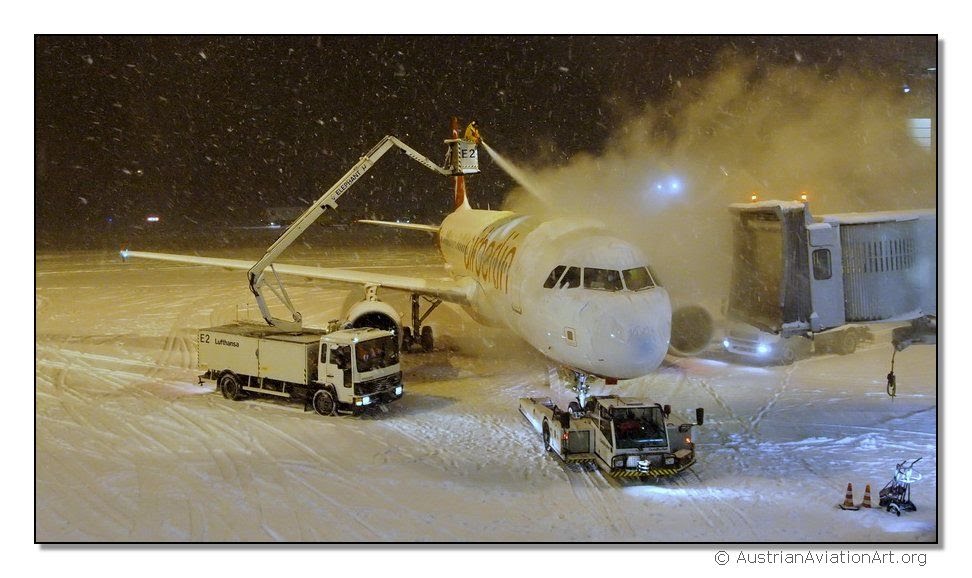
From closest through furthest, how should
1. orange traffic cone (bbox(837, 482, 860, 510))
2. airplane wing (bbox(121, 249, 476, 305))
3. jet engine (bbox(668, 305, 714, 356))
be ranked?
orange traffic cone (bbox(837, 482, 860, 510)) < jet engine (bbox(668, 305, 714, 356)) < airplane wing (bbox(121, 249, 476, 305))

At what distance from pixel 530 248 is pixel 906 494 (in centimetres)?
830

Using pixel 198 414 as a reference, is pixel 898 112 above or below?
above

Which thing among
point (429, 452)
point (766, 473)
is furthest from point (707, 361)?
point (429, 452)

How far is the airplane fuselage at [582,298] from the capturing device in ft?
46.0

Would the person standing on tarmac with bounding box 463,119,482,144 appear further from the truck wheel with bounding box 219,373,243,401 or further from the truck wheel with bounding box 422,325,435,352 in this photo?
the truck wheel with bounding box 219,373,243,401

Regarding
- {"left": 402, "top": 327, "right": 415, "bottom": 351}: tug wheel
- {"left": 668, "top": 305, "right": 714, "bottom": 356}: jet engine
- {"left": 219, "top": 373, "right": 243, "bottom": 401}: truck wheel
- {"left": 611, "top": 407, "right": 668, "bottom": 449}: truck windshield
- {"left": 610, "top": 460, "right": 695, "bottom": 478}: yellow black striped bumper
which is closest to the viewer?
{"left": 610, "top": 460, "right": 695, "bottom": 478}: yellow black striped bumper

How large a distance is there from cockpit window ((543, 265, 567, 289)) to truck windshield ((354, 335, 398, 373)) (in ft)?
11.6

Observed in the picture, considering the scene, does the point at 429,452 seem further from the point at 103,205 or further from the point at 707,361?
the point at 103,205

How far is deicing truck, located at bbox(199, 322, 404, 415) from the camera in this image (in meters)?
16.2

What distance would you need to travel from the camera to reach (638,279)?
14.9 meters

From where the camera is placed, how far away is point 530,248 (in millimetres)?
17219

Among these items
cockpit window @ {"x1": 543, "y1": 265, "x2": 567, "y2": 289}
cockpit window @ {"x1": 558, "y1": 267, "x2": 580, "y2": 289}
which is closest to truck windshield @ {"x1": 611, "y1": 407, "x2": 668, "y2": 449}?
cockpit window @ {"x1": 558, "y1": 267, "x2": 580, "y2": 289}

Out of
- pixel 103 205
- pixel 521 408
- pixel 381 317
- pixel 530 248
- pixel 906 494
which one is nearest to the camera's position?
pixel 906 494

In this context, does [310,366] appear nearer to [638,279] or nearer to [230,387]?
[230,387]
